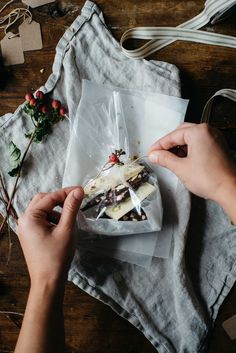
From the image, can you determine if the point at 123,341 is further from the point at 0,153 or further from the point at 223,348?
the point at 0,153

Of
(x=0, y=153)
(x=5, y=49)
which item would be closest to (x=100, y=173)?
(x=0, y=153)

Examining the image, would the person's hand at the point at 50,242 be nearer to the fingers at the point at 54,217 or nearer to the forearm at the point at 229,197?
the fingers at the point at 54,217

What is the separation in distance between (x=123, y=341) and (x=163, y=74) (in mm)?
537

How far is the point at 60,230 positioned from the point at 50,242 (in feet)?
0.09

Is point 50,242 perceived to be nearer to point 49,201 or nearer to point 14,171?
point 49,201

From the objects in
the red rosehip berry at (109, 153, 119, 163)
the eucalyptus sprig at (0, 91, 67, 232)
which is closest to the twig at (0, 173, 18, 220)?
the eucalyptus sprig at (0, 91, 67, 232)

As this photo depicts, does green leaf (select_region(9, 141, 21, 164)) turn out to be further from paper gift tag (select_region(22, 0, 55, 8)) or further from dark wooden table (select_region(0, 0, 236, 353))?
paper gift tag (select_region(22, 0, 55, 8))

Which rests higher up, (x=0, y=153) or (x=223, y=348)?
(x=0, y=153)

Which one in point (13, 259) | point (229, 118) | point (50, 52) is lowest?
point (13, 259)

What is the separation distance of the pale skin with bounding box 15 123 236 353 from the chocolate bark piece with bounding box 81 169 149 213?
66mm

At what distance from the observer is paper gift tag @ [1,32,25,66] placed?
2.98 feet

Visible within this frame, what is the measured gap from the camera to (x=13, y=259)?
887mm

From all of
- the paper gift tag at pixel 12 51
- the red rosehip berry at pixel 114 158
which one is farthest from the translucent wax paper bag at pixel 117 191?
the paper gift tag at pixel 12 51

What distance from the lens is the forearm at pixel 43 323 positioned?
0.71 meters
